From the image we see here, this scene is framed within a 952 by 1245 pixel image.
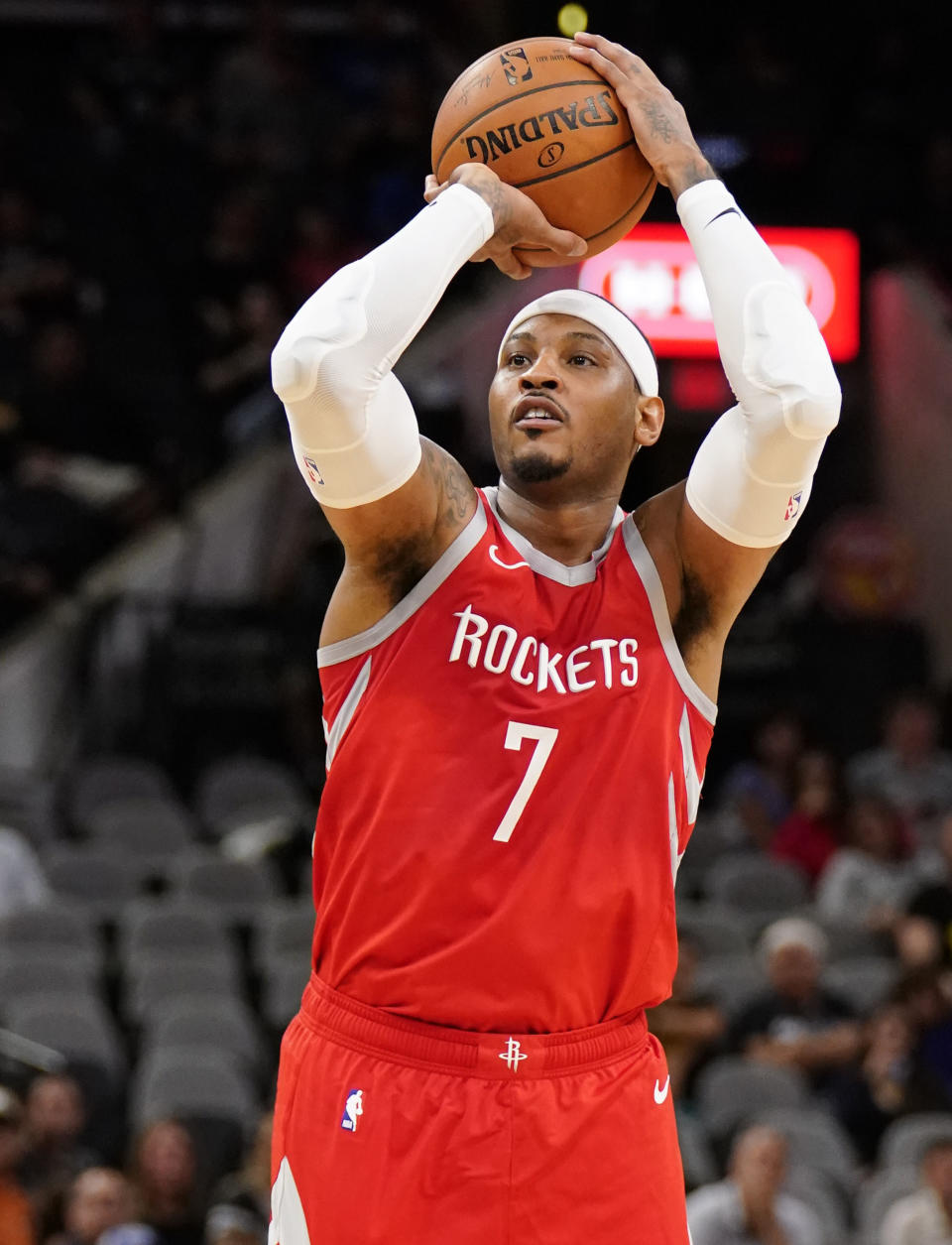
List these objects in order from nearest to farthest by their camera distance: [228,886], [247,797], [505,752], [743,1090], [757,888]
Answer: [505,752], [743,1090], [228,886], [757,888], [247,797]

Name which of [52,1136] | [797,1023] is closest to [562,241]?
[52,1136]

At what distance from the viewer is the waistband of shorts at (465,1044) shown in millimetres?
3160

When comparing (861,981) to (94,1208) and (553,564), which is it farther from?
(553,564)

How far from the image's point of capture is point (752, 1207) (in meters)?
7.30

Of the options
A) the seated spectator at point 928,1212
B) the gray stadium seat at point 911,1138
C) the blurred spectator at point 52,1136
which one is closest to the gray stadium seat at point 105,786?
the blurred spectator at point 52,1136

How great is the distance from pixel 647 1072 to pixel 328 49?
13553 mm

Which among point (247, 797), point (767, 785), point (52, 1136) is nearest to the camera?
point (52, 1136)

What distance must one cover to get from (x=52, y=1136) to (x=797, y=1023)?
325 cm

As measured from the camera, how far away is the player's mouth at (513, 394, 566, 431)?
10.9 feet

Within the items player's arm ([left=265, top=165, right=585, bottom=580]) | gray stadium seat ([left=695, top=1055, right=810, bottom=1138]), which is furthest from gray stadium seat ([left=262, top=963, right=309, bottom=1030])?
player's arm ([left=265, top=165, right=585, bottom=580])

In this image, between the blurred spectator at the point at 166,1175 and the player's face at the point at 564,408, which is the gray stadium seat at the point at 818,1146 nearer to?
the blurred spectator at the point at 166,1175

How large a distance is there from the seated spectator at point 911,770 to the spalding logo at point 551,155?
827cm

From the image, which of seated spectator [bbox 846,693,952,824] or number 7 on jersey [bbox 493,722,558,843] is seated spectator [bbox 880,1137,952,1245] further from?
number 7 on jersey [bbox 493,722,558,843]

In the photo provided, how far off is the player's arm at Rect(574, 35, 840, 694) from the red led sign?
796 centimetres
